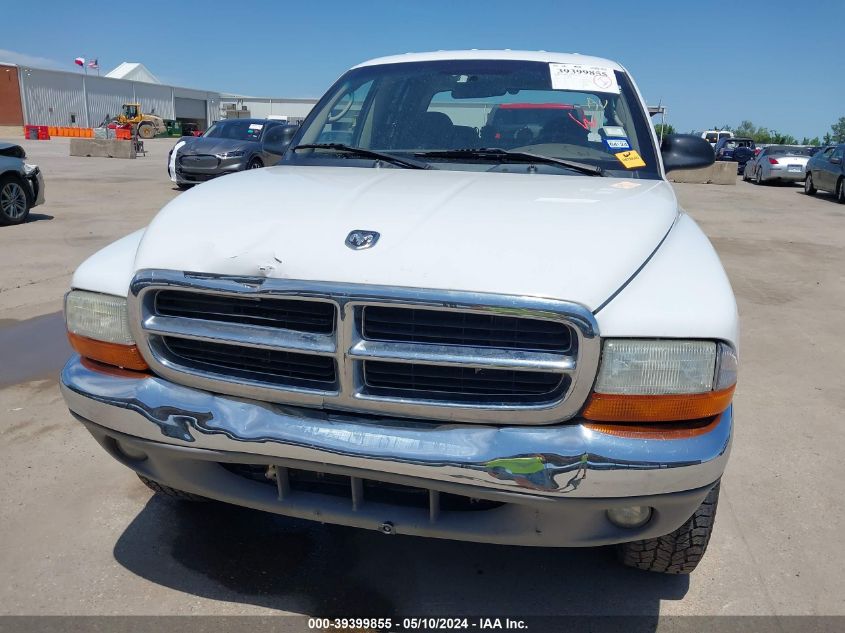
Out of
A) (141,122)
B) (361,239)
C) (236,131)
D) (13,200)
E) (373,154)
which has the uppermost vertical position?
(141,122)

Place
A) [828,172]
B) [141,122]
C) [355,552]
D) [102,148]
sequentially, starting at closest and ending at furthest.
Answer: [355,552]
[828,172]
[102,148]
[141,122]

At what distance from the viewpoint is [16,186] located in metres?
10.1

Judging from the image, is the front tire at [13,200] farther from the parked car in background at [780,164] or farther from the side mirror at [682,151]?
the parked car in background at [780,164]

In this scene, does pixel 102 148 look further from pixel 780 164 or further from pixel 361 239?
pixel 361 239

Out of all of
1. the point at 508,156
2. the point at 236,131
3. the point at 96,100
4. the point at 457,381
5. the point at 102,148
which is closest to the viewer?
the point at 457,381

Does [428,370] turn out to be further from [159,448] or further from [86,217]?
[86,217]

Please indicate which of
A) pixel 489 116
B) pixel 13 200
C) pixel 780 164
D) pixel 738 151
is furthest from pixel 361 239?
pixel 738 151

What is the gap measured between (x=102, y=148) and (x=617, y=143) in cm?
2752

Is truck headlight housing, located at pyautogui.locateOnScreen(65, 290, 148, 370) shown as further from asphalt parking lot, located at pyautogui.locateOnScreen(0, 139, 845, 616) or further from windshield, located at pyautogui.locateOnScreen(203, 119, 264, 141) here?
windshield, located at pyautogui.locateOnScreen(203, 119, 264, 141)

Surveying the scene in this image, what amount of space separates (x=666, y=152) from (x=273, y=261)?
2338 mm

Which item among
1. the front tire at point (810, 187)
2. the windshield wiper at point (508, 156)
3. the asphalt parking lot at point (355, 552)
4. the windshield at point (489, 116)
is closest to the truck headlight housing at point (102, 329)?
the asphalt parking lot at point (355, 552)

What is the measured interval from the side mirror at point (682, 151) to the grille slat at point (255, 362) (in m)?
2.24

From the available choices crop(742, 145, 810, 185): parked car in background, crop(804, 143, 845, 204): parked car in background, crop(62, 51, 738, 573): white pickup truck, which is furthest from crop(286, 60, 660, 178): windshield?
crop(742, 145, 810, 185): parked car in background

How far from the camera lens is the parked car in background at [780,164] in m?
22.3
